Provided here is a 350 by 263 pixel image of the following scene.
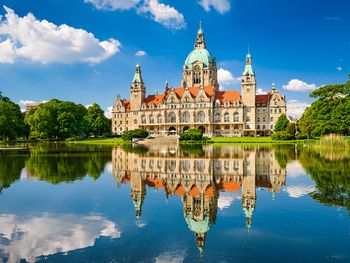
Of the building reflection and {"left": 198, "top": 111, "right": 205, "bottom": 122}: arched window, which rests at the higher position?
{"left": 198, "top": 111, "right": 205, "bottom": 122}: arched window

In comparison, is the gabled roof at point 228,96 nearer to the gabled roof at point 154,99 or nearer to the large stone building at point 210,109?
the large stone building at point 210,109

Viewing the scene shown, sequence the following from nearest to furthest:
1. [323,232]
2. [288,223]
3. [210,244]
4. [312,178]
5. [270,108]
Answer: [210,244] → [323,232] → [288,223] → [312,178] → [270,108]

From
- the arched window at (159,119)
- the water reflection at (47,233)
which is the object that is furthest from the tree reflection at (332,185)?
the arched window at (159,119)

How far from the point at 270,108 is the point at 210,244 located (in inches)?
3709

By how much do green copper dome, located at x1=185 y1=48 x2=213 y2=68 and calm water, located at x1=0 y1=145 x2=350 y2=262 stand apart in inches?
3674

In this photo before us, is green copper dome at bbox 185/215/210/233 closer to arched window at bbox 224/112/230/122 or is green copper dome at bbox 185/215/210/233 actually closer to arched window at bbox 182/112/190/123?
arched window at bbox 224/112/230/122

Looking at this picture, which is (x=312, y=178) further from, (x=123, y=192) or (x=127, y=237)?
(x=127, y=237)

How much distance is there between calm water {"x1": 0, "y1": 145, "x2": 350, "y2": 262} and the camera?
809 centimetres

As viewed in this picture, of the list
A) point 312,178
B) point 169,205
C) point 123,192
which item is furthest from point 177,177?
point 312,178

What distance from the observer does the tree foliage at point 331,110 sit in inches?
1900

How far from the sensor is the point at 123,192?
15.6 metres

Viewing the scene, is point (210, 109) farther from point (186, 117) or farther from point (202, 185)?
point (202, 185)

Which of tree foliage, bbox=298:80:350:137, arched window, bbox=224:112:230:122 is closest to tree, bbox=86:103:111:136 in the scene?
arched window, bbox=224:112:230:122

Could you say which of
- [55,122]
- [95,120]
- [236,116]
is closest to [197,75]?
[236,116]
